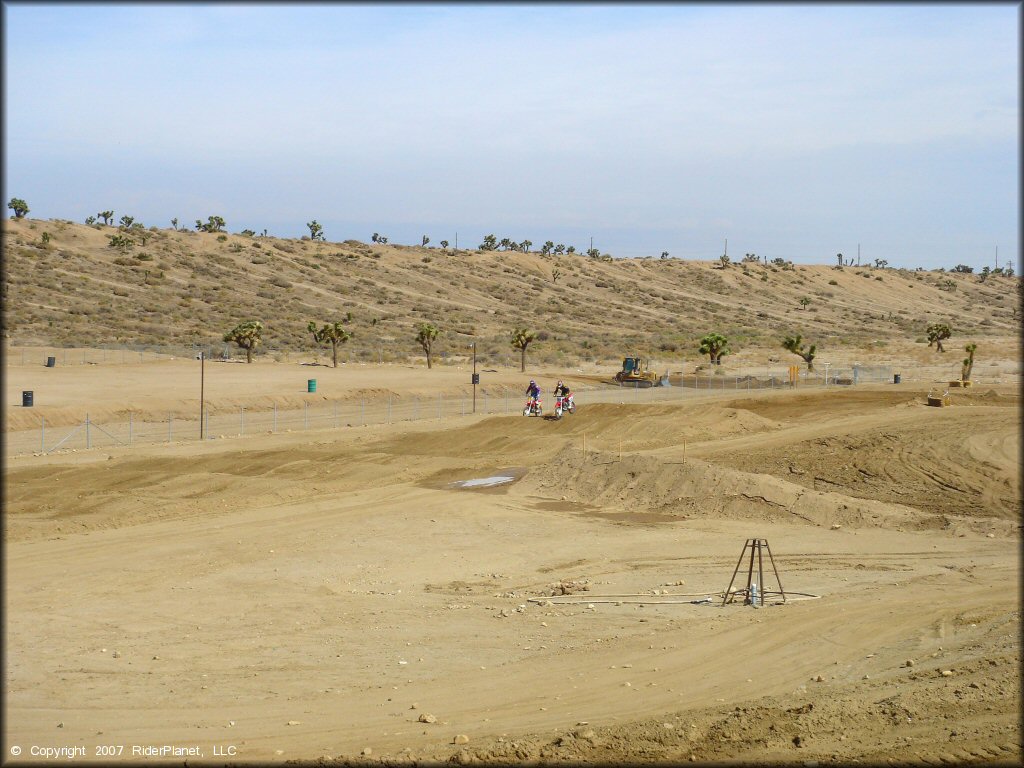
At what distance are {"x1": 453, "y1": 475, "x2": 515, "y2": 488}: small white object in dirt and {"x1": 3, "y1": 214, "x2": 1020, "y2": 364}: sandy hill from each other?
48209 millimetres

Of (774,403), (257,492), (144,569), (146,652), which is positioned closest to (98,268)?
(774,403)

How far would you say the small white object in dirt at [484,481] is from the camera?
37219 mm

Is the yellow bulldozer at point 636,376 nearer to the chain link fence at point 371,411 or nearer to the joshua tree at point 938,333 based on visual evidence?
the chain link fence at point 371,411

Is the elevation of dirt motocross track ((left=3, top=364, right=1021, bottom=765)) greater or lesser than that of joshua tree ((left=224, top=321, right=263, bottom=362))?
lesser

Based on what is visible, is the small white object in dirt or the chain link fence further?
the chain link fence

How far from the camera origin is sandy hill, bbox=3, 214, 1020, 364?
314ft

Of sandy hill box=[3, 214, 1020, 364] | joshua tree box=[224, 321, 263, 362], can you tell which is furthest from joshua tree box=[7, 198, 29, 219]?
joshua tree box=[224, 321, 263, 362]

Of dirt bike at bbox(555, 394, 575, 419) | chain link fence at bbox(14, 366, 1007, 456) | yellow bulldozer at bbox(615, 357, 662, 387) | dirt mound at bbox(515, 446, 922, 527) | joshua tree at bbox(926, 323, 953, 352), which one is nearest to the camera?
dirt mound at bbox(515, 446, 922, 527)

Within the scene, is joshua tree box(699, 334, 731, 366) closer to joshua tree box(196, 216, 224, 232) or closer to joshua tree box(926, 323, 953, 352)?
joshua tree box(926, 323, 953, 352)

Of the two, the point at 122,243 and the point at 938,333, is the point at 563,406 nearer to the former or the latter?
the point at 938,333

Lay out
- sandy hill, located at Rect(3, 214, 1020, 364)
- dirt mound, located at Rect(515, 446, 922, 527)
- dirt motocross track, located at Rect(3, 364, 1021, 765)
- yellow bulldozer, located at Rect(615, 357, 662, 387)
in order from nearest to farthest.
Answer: dirt motocross track, located at Rect(3, 364, 1021, 765) < dirt mound, located at Rect(515, 446, 922, 527) < yellow bulldozer, located at Rect(615, 357, 662, 387) < sandy hill, located at Rect(3, 214, 1020, 364)

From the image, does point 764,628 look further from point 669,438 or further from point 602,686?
point 669,438

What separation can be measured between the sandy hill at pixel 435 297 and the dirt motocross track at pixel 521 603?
51.0m

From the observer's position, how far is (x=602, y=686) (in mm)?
16828
